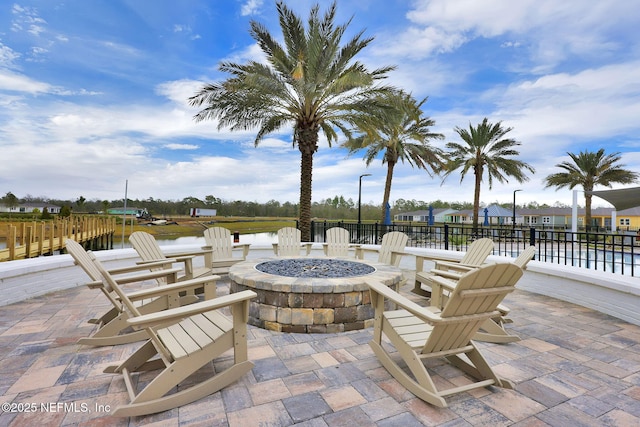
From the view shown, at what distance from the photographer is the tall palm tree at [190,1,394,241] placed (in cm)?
755

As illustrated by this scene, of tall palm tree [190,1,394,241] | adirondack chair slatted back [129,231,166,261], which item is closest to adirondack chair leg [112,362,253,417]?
adirondack chair slatted back [129,231,166,261]

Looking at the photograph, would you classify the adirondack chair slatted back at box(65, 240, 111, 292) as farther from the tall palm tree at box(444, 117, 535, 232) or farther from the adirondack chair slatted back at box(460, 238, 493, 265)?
the tall palm tree at box(444, 117, 535, 232)

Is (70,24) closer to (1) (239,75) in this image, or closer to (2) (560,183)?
(1) (239,75)

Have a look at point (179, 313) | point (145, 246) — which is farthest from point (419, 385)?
point (145, 246)

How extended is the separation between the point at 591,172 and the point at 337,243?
70.3 feet

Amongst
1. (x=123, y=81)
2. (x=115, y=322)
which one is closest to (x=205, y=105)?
(x=123, y=81)

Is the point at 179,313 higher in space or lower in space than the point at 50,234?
higher

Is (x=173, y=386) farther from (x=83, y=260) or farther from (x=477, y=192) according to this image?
(x=477, y=192)

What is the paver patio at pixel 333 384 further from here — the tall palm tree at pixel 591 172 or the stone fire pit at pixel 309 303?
the tall palm tree at pixel 591 172

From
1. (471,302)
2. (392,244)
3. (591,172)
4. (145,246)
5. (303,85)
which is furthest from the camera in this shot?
(591,172)

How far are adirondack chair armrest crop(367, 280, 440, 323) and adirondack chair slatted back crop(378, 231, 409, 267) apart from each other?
294 centimetres

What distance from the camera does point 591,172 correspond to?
63.3 feet

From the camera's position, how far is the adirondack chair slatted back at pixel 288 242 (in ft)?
20.2

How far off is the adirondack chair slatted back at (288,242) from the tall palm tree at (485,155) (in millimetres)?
12701
